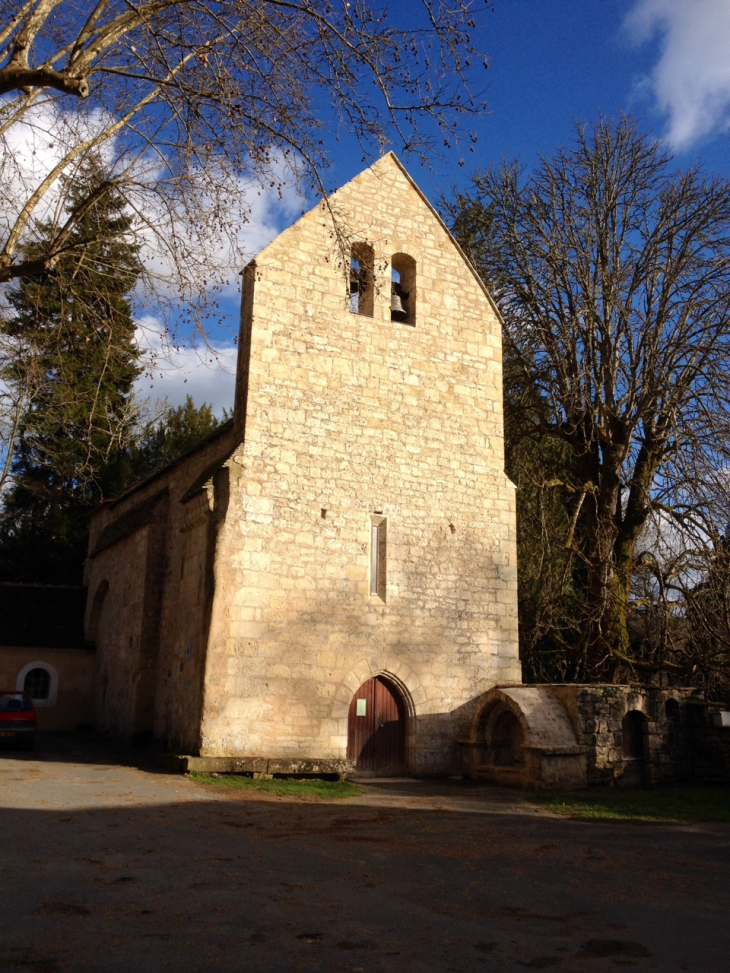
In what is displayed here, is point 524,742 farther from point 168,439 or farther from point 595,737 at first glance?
point 168,439

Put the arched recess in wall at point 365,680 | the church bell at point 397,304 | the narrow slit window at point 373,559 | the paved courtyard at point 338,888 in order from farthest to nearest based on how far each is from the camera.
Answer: the church bell at point 397,304 < the narrow slit window at point 373,559 < the arched recess in wall at point 365,680 < the paved courtyard at point 338,888

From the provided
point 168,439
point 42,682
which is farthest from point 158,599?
point 168,439

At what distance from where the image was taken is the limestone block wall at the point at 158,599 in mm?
14398

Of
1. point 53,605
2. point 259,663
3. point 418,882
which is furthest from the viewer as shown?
point 53,605

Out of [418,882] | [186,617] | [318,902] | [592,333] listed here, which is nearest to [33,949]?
[318,902]

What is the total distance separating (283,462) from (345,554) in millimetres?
1905

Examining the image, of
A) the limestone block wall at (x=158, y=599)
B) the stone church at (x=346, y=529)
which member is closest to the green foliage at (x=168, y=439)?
the limestone block wall at (x=158, y=599)

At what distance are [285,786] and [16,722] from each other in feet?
21.7

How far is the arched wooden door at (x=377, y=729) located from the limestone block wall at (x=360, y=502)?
0.81 ft

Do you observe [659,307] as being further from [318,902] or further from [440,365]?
[318,902]

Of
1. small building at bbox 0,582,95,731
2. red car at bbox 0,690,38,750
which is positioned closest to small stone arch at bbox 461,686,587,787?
red car at bbox 0,690,38,750

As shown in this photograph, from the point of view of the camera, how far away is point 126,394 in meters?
27.9

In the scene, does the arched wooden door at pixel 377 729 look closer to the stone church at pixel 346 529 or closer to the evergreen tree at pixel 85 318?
the stone church at pixel 346 529

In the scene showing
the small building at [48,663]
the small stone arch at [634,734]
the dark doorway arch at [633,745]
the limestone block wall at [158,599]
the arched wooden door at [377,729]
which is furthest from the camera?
the small building at [48,663]
